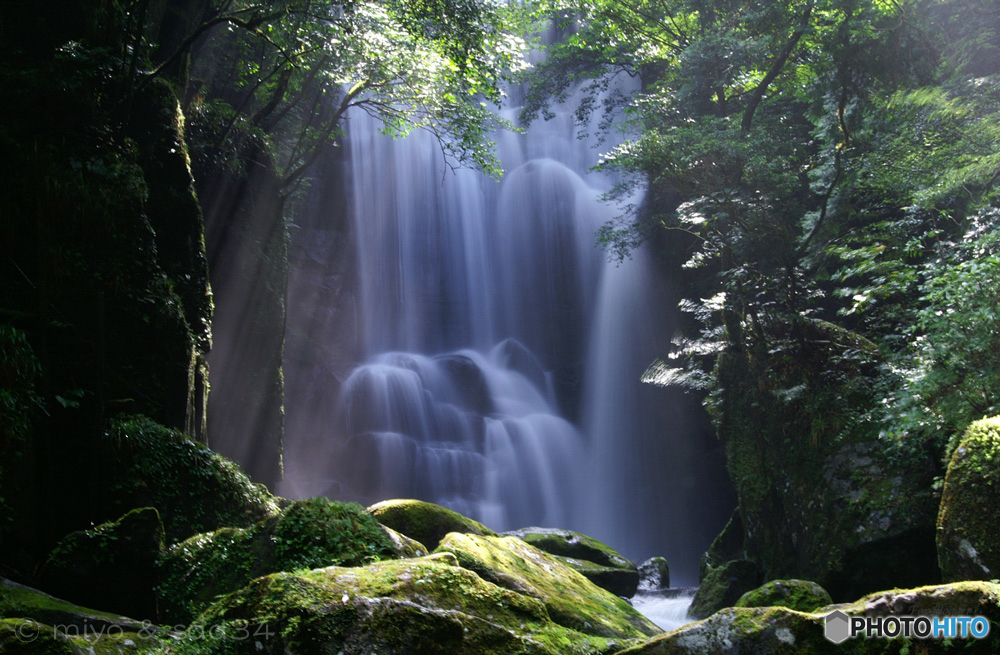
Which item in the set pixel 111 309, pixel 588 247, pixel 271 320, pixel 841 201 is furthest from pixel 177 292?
pixel 588 247

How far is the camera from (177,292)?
24.9 feet

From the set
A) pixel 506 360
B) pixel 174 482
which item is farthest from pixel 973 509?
pixel 506 360

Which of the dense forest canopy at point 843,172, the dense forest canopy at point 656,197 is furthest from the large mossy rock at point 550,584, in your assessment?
the dense forest canopy at point 843,172

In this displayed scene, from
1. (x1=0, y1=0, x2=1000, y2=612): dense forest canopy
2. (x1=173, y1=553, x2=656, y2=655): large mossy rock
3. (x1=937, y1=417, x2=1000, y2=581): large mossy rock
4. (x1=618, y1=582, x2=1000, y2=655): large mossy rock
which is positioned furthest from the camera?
(x1=0, y1=0, x2=1000, y2=612): dense forest canopy

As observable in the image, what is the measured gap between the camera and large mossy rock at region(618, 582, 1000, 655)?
8.18ft

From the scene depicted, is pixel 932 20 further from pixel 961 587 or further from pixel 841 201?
pixel 961 587

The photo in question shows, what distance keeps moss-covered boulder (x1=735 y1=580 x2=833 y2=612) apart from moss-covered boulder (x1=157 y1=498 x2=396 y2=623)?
4.23m

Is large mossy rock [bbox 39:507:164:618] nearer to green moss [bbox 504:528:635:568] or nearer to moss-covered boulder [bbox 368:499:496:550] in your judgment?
moss-covered boulder [bbox 368:499:496:550]

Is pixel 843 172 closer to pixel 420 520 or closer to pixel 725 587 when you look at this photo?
pixel 725 587

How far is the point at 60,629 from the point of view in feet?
10.5

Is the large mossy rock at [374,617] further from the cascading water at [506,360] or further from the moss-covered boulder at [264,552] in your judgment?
the cascading water at [506,360]

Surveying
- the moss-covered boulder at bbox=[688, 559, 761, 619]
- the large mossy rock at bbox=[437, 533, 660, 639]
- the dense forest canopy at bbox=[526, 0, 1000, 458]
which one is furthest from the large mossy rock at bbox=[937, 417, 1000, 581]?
the moss-covered boulder at bbox=[688, 559, 761, 619]

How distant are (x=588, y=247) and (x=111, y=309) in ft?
64.1

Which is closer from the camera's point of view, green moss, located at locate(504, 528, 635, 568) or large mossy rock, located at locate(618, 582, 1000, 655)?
large mossy rock, located at locate(618, 582, 1000, 655)
